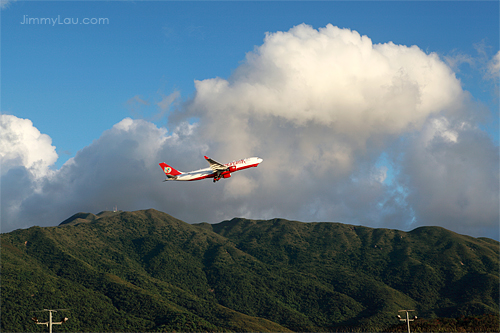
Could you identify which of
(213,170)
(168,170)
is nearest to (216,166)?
(213,170)

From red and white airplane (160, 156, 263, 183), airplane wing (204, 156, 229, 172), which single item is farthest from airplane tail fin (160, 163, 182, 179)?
airplane wing (204, 156, 229, 172)

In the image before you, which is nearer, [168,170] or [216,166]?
[216,166]

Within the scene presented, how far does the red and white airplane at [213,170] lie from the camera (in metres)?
126

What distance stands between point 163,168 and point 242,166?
72.5 feet

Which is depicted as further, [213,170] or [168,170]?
[168,170]

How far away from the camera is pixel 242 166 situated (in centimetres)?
13462

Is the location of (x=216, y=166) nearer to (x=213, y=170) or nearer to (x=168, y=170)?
(x=213, y=170)

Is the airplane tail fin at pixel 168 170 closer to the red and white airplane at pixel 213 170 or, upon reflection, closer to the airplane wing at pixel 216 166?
the red and white airplane at pixel 213 170

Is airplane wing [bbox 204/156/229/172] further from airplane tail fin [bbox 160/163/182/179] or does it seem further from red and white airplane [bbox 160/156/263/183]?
airplane tail fin [bbox 160/163/182/179]

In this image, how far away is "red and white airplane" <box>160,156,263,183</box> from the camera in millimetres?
125938

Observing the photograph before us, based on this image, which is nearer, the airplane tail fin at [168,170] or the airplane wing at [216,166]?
the airplane wing at [216,166]

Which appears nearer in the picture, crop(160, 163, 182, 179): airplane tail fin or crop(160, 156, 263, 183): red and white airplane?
crop(160, 156, 263, 183): red and white airplane

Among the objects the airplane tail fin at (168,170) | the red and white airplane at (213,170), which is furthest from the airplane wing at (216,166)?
the airplane tail fin at (168,170)

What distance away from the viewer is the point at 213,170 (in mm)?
126750
